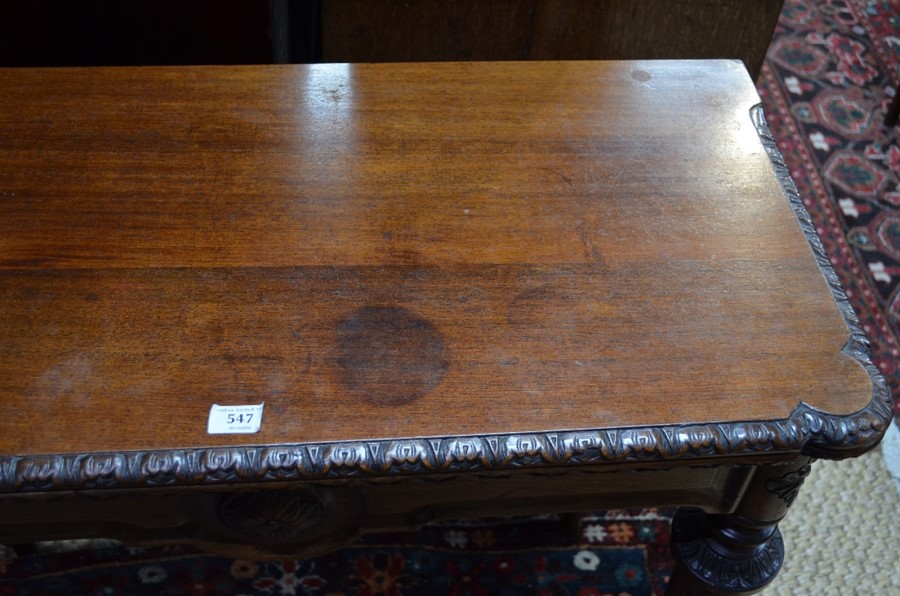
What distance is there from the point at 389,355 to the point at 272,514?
0.17 metres

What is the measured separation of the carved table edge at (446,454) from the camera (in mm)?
737

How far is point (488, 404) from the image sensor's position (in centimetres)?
79

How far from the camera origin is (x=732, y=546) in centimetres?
92

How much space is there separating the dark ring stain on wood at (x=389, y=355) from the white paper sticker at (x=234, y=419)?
0.26ft

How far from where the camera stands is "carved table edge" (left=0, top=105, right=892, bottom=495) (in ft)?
2.42

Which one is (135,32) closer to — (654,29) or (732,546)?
(654,29)

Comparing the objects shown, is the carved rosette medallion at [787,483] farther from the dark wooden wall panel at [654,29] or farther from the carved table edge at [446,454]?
the dark wooden wall panel at [654,29]

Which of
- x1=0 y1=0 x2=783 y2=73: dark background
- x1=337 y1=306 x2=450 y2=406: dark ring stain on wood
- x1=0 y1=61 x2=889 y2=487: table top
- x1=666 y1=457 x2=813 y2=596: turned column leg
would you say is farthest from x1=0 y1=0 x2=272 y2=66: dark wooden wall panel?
x1=666 y1=457 x2=813 y2=596: turned column leg

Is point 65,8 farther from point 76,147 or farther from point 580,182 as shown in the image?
point 580,182

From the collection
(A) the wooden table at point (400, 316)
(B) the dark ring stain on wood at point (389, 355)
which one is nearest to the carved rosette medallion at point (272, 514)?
(A) the wooden table at point (400, 316)

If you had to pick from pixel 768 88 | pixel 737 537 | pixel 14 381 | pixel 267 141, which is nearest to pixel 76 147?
pixel 267 141

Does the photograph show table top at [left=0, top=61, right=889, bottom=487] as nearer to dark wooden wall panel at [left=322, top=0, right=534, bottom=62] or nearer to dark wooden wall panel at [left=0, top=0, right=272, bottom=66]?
dark wooden wall panel at [left=0, top=0, right=272, bottom=66]

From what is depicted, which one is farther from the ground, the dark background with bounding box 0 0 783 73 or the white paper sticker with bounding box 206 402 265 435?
the white paper sticker with bounding box 206 402 265 435

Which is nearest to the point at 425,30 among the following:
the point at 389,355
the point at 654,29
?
the point at 654,29
